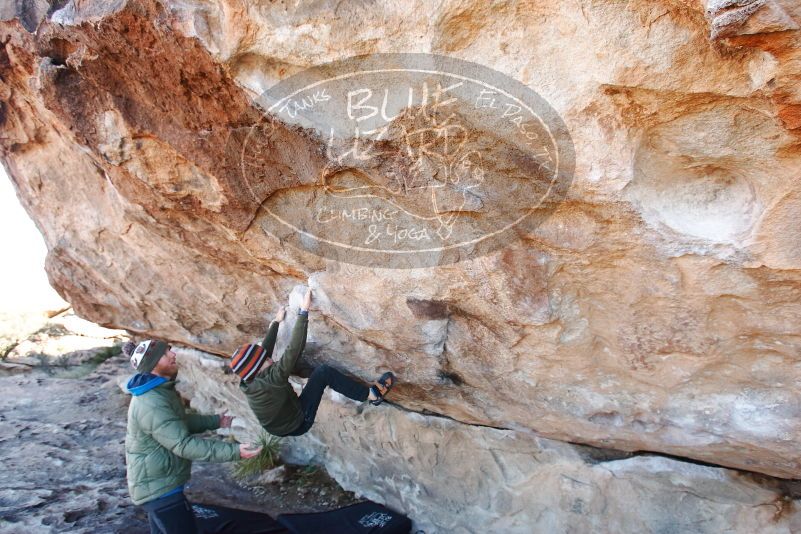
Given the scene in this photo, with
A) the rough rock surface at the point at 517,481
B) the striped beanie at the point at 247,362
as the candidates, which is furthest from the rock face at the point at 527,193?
the striped beanie at the point at 247,362

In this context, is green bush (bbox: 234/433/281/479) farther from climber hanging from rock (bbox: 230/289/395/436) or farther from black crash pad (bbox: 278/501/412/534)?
climber hanging from rock (bbox: 230/289/395/436)

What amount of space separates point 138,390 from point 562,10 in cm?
260

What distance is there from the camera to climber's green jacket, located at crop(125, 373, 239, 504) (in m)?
3.10

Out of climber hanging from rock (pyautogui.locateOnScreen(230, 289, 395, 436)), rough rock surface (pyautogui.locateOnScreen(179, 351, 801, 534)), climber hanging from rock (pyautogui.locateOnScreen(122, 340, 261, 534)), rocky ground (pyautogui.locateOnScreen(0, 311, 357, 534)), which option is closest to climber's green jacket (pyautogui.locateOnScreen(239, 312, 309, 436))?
climber hanging from rock (pyautogui.locateOnScreen(230, 289, 395, 436))

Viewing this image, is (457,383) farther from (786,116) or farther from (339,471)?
(786,116)

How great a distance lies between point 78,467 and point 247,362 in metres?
2.35

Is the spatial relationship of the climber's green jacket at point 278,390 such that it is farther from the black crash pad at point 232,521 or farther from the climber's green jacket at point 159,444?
the black crash pad at point 232,521

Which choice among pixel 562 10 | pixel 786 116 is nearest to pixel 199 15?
pixel 562 10

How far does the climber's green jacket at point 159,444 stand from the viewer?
310 cm

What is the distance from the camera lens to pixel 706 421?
285 cm

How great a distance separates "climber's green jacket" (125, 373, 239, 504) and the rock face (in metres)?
0.88

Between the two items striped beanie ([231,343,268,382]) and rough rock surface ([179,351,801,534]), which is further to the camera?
striped beanie ([231,343,268,382])

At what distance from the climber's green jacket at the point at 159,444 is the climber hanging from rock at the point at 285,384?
429 mm

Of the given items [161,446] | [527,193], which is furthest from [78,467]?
[527,193]
